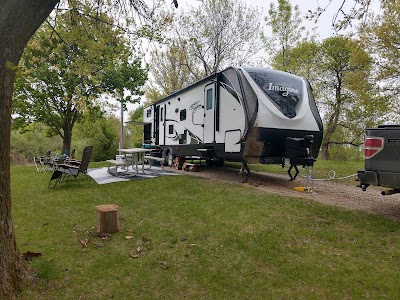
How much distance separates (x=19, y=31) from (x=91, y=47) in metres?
2.29

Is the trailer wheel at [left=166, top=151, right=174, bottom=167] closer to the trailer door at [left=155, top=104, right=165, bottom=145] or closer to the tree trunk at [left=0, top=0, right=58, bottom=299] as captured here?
the trailer door at [left=155, top=104, right=165, bottom=145]

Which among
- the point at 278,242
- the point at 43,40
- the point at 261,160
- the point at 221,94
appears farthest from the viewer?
the point at 221,94

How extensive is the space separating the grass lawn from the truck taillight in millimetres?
1050

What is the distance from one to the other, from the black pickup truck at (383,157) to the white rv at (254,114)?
9.28 feet

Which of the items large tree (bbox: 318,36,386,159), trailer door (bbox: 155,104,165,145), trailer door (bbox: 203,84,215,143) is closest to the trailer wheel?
trailer door (bbox: 155,104,165,145)

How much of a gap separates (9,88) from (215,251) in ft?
9.46

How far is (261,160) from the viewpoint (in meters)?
7.59

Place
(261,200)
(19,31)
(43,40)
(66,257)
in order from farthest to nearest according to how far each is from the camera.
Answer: (43,40), (261,200), (66,257), (19,31)

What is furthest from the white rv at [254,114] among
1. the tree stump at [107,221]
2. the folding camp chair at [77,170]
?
the tree stump at [107,221]

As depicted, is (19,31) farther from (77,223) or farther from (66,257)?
(77,223)

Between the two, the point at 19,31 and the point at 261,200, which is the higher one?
the point at 19,31

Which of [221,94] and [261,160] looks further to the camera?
[221,94]

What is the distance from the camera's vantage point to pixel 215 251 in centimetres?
379

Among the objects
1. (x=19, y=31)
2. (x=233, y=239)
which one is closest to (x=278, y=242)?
(x=233, y=239)
